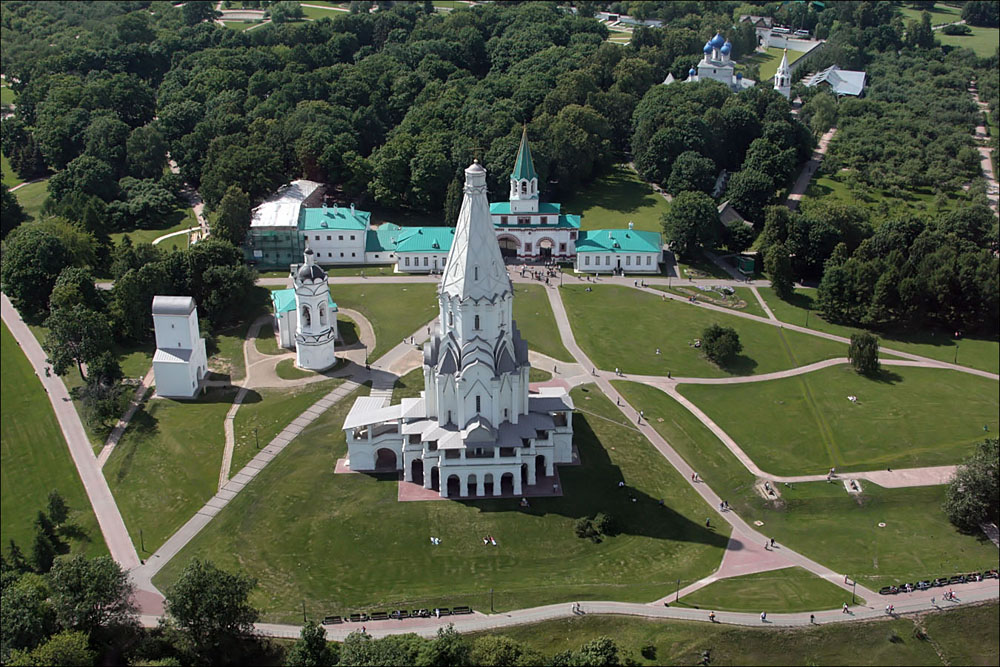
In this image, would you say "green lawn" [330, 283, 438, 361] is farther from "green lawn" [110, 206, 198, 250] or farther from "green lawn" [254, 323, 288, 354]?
"green lawn" [110, 206, 198, 250]

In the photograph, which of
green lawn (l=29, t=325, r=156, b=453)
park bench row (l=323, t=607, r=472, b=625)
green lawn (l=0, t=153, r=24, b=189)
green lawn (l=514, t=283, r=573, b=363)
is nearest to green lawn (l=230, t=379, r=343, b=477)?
green lawn (l=29, t=325, r=156, b=453)

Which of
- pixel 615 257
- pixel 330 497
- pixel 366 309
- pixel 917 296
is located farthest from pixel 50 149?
pixel 917 296

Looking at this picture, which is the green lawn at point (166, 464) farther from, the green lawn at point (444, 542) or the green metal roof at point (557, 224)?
the green metal roof at point (557, 224)

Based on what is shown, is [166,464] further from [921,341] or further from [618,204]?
[618,204]

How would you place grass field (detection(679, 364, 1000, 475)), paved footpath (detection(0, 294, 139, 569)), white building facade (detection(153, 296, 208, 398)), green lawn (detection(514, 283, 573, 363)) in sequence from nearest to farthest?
paved footpath (detection(0, 294, 139, 569))
grass field (detection(679, 364, 1000, 475))
white building facade (detection(153, 296, 208, 398))
green lawn (detection(514, 283, 573, 363))

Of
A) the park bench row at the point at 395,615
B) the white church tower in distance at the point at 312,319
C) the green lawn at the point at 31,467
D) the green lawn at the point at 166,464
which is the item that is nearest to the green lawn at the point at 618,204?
the white church tower in distance at the point at 312,319

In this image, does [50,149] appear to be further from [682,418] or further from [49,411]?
[682,418]

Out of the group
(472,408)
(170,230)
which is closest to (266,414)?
(472,408)
